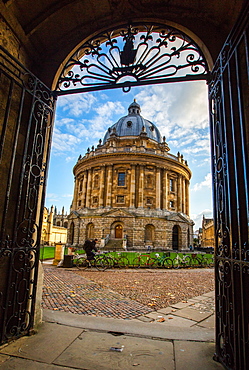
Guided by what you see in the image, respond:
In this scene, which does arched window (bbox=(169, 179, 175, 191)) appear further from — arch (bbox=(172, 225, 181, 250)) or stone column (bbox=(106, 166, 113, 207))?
stone column (bbox=(106, 166, 113, 207))

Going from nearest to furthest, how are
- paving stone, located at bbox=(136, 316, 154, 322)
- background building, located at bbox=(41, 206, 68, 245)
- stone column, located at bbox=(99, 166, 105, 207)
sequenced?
paving stone, located at bbox=(136, 316, 154, 322)
stone column, located at bbox=(99, 166, 105, 207)
background building, located at bbox=(41, 206, 68, 245)

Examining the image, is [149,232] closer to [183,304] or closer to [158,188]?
[158,188]

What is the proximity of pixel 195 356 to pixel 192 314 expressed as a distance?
276 cm

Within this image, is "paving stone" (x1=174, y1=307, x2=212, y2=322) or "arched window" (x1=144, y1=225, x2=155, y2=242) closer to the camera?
"paving stone" (x1=174, y1=307, x2=212, y2=322)

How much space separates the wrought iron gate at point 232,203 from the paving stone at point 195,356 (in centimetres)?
15

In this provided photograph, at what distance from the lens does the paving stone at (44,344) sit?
2.62m

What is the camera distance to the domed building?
35.5 m

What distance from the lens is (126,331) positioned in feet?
11.6

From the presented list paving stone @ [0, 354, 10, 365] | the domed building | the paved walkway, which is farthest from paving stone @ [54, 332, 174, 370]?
the domed building

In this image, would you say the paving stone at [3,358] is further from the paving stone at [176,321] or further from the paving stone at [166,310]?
the paving stone at [166,310]

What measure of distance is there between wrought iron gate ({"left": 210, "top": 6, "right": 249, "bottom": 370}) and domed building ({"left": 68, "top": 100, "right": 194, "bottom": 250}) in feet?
99.2

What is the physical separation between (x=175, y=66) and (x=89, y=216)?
115 ft

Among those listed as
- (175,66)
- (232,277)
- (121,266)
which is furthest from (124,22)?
(121,266)

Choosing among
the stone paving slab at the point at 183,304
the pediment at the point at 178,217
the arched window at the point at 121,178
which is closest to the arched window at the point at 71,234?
the arched window at the point at 121,178
